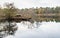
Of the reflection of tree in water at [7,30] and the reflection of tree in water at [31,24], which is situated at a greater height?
the reflection of tree in water at [31,24]

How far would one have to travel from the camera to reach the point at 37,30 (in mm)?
1734

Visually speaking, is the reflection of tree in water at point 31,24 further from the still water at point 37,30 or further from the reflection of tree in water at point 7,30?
the reflection of tree in water at point 7,30

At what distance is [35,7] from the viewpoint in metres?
1.77

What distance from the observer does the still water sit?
1708mm

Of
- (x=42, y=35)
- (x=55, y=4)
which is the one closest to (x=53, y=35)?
(x=42, y=35)

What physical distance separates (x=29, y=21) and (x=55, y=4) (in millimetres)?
351

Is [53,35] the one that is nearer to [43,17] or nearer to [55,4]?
[43,17]

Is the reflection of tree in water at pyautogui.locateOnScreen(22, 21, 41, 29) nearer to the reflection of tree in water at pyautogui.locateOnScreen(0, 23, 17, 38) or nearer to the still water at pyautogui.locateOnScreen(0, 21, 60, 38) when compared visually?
the still water at pyautogui.locateOnScreen(0, 21, 60, 38)

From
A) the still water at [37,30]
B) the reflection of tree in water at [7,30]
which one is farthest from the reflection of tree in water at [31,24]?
the reflection of tree in water at [7,30]

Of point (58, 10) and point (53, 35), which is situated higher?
point (58, 10)

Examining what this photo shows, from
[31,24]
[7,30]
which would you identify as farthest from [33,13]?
[7,30]

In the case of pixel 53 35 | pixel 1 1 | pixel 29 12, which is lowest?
pixel 53 35

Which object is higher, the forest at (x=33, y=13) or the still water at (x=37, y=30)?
the forest at (x=33, y=13)

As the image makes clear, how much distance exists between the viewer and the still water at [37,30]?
171 centimetres
